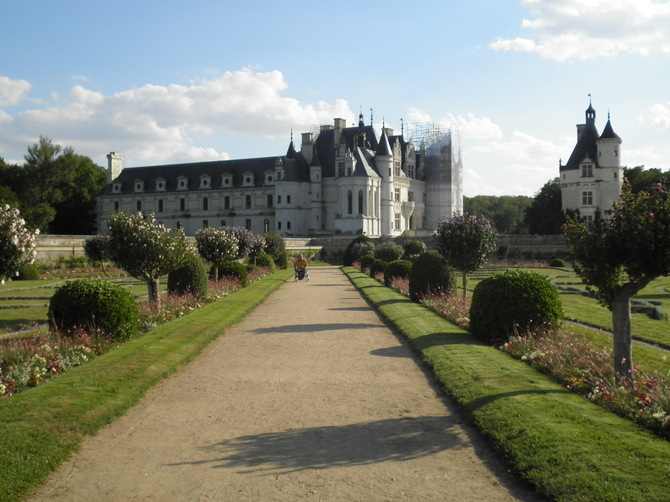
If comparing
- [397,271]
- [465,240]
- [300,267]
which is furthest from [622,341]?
[300,267]

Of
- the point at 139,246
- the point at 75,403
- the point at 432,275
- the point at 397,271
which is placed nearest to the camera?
the point at 75,403

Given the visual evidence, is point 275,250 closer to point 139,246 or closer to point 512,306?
point 139,246

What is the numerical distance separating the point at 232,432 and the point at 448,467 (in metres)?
2.12

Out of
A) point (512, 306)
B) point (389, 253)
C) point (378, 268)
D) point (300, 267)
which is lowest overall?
point (378, 268)

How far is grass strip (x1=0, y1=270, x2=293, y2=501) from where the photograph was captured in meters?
5.39

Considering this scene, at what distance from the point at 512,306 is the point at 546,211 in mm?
64650

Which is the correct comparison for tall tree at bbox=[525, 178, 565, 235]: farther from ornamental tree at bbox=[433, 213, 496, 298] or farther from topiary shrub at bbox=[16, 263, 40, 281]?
ornamental tree at bbox=[433, 213, 496, 298]

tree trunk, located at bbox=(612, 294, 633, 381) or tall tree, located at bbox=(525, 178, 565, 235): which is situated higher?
tall tree, located at bbox=(525, 178, 565, 235)

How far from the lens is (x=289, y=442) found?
20.0 ft

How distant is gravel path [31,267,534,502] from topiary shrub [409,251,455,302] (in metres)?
8.59

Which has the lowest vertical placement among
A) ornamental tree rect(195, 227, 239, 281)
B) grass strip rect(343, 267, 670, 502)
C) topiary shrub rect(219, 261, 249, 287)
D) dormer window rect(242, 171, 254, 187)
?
grass strip rect(343, 267, 670, 502)

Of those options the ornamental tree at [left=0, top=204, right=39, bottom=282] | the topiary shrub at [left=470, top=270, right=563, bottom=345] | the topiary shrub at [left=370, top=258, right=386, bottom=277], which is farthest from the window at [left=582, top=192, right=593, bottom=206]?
the ornamental tree at [left=0, top=204, right=39, bottom=282]

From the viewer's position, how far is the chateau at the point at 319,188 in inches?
2864

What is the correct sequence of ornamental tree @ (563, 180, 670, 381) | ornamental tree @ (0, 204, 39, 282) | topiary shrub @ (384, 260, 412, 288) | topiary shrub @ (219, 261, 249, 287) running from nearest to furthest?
ornamental tree @ (563, 180, 670, 381) → ornamental tree @ (0, 204, 39, 282) → topiary shrub @ (219, 261, 249, 287) → topiary shrub @ (384, 260, 412, 288)
